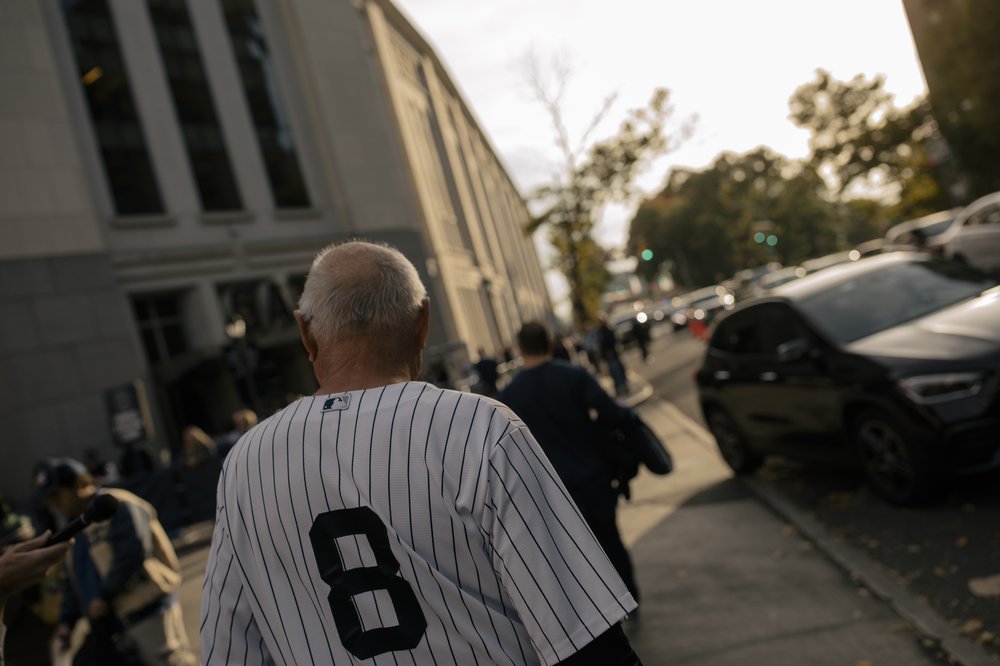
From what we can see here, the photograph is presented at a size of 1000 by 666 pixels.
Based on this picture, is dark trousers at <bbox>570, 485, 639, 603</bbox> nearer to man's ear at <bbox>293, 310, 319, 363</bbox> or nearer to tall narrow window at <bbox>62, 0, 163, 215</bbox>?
man's ear at <bbox>293, 310, 319, 363</bbox>

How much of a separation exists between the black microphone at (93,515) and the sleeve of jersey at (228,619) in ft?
1.78

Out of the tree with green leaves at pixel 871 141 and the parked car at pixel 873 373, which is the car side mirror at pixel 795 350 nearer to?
the parked car at pixel 873 373

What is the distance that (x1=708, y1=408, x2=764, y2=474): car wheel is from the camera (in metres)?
8.45

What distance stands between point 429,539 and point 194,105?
24623 millimetres

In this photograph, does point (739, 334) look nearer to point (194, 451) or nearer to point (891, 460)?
point (891, 460)

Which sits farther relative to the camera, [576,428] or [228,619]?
[576,428]

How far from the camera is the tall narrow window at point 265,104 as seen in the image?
25.7m

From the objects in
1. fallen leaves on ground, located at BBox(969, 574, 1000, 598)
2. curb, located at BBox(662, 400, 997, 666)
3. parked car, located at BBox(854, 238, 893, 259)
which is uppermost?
parked car, located at BBox(854, 238, 893, 259)

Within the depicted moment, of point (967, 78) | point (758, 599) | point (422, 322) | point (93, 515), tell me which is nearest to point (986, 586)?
point (758, 599)

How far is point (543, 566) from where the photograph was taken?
5.61ft

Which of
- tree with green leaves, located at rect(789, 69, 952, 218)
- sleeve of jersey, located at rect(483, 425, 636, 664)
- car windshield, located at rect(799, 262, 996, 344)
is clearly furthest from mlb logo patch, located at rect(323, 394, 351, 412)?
tree with green leaves, located at rect(789, 69, 952, 218)

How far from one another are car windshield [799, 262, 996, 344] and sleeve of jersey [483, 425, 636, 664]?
5.47 m

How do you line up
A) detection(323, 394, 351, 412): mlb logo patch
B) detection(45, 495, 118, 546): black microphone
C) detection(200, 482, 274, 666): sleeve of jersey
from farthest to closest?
detection(45, 495, 118, 546): black microphone, detection(200, 482, 274, 666): sleeve of jersey, detection(323, 394, 351, 412): mlb logo patch

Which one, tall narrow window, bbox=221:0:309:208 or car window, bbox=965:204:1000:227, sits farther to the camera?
tall narrow window, bbox=221:0:309:208
